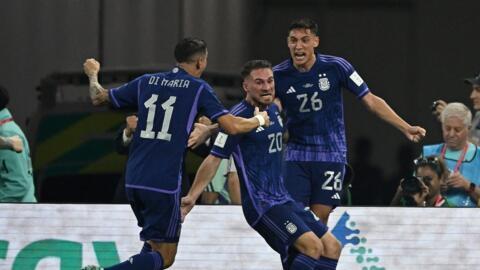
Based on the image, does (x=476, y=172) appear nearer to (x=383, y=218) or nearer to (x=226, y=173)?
(x=383, y=218)

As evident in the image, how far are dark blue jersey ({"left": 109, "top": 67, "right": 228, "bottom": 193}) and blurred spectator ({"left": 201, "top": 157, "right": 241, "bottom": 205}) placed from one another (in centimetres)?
190

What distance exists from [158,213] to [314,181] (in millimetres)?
1372

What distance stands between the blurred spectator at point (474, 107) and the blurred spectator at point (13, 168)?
2.96 meters

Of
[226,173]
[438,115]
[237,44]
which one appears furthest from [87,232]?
[438,115]

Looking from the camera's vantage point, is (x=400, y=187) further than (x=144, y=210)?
Yes

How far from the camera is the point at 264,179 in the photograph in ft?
33.6

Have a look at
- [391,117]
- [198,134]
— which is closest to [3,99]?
[198,134]

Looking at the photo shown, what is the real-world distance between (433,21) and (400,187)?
1.38 metres

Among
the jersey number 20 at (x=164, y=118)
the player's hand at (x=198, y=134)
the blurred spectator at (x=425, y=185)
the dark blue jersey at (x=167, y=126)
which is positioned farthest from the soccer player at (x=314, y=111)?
the jersey number 20 at (x=164, y=118)

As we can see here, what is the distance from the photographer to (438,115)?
1212 cm

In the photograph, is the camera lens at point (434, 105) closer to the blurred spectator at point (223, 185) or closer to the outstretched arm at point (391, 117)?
the outstretched arm at point (391, 117)

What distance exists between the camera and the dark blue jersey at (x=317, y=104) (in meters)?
10.9

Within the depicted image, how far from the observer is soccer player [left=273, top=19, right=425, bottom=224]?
35.6 feet

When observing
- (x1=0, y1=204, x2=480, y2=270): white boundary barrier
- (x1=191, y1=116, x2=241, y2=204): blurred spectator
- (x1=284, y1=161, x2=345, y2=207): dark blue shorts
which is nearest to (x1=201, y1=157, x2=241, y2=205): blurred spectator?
(x1=191, y1=116, x2=241, y2=204): blurred spectator
